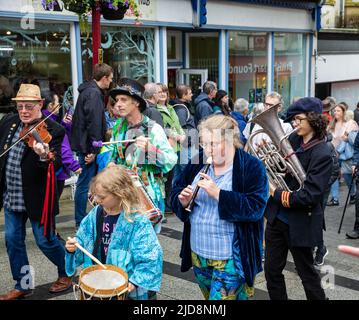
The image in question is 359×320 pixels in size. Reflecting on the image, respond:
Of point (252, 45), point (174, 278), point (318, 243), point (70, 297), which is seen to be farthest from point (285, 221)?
point (252, 45)

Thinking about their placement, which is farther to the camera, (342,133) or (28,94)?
(342,133)

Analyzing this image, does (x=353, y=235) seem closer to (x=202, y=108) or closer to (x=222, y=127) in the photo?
(x=202, y=108)

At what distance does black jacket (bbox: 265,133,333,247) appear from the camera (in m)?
4.22

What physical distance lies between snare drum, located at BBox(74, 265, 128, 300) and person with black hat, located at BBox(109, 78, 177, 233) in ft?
4.66

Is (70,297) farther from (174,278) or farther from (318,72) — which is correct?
(318,72)

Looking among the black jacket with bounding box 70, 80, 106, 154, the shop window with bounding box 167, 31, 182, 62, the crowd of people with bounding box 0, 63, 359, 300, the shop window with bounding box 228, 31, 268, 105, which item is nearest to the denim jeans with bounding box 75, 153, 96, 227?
the black jacket with bounding box 70, 80, 106, 154

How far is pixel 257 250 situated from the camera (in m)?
3.67

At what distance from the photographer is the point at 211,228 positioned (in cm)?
365

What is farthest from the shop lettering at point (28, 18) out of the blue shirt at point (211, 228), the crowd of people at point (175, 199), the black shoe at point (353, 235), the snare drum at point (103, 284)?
the snare drum at point (103, 284)

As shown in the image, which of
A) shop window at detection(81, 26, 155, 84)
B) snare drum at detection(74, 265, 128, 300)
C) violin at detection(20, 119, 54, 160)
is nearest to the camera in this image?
snare drum at detection(74, 265, 128, 300)

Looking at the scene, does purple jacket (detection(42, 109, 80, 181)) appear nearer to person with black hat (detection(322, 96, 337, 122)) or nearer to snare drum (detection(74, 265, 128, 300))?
snare drum (detection(74, 265, 128, 300))

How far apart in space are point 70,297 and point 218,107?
5407 millimetres

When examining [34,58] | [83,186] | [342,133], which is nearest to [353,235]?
[342,133]

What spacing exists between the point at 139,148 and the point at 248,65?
10526 millimetres
